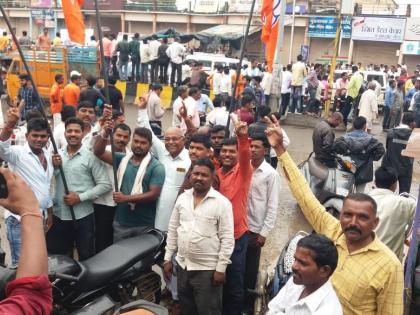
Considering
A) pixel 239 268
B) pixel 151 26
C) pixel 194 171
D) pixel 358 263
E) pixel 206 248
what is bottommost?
pixel 239 268

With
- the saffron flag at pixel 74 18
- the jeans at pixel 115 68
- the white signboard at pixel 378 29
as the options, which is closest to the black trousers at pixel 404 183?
the saffron flag at pixel 74 18

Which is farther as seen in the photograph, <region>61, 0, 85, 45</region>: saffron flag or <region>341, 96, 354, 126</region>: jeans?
<region>341, 96, 354, 126</region>: jeans

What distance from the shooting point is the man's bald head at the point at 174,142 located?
14.6 ft

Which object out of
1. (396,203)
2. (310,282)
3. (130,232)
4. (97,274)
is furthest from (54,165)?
(396,203)

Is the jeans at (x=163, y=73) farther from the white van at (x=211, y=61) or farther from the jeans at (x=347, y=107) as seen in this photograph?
the jeans at (x=347, y=107)

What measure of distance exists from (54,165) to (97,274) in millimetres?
1267

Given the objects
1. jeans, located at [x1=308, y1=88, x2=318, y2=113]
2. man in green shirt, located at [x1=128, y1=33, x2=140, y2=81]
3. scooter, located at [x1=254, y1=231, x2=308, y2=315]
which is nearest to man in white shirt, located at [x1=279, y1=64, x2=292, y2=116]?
jeans, located at [x1=308, y1=88, x2=318, y2=113]

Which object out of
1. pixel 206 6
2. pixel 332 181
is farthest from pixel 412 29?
pixel 332 181

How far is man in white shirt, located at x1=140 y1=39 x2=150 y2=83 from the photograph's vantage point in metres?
16.1

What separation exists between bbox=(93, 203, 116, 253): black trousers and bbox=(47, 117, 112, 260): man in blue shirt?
13cm

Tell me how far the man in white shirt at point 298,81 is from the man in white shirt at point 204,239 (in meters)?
11.5

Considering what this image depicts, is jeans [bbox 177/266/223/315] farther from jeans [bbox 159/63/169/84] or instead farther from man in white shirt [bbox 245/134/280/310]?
jeans [bbox 159/63/169/84]

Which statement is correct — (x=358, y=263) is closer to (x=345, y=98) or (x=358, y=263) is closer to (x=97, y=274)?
(x=97, y=274)

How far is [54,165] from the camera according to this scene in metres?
4.15
